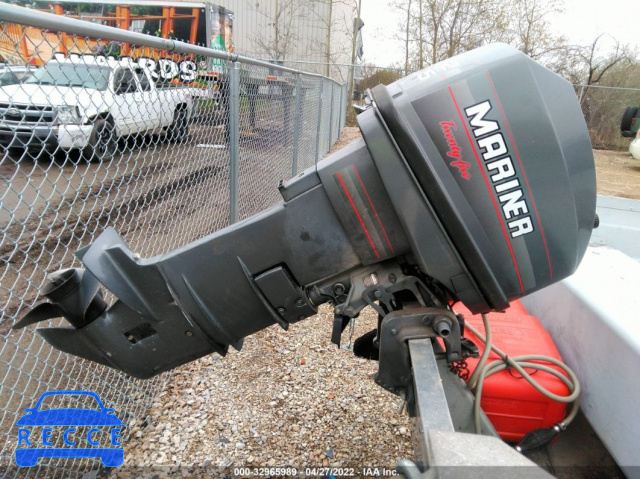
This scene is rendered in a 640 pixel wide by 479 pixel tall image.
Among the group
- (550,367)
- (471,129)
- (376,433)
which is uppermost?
(471,129)

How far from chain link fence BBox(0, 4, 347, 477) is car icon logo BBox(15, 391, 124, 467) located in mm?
43

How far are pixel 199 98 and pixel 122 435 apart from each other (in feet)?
7.02

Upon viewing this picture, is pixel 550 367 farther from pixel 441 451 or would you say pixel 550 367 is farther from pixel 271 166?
pixel 271 166

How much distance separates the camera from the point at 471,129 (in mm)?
1157

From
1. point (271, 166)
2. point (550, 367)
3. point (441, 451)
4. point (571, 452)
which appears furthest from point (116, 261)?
point (271, 166)

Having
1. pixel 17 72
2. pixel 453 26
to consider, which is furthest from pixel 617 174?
pixel 17 72

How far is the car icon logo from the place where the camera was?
1824 mm

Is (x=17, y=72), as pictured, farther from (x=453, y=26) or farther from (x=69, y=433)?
(x=453, y=26)

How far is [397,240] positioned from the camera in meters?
1.24

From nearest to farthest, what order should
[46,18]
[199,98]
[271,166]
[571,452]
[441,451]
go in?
[441,451] → [46,18] → [571,452] → [199,98] → [271,166]

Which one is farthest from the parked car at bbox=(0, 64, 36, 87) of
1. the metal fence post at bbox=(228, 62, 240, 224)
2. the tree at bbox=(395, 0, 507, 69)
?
the tree at bbox=(395, 0, 507, 69)

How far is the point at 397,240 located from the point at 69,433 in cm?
184

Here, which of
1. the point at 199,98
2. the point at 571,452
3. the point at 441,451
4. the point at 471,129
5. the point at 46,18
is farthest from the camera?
the point at 199,98

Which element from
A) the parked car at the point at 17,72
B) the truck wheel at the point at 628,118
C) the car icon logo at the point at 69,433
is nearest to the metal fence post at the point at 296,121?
the parked car at the point at 17,72
